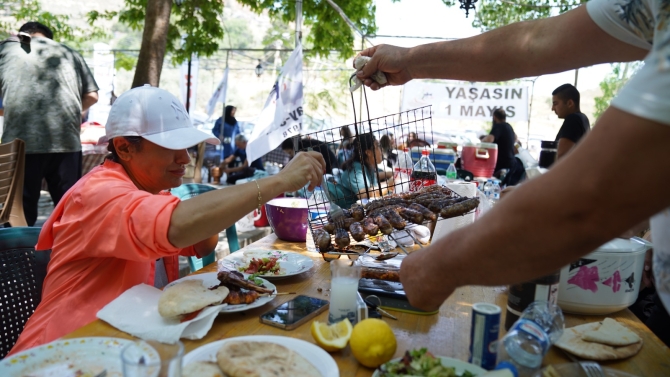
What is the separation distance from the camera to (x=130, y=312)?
183 centimetres

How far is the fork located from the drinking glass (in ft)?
3.97

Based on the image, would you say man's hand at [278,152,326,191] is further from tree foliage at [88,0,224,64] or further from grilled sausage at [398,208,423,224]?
tree foliage at [88,0,224,64]

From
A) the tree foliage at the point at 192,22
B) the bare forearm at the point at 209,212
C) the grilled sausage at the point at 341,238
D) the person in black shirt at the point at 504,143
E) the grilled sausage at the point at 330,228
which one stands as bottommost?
the person in black shirt at the point at 504,143

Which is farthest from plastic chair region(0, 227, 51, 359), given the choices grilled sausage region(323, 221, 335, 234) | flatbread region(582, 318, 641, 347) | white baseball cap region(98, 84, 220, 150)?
flatbread region(582, 318, 641, 347)

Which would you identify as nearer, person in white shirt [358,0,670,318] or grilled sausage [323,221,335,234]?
person in white shirt [358,0,670,318]

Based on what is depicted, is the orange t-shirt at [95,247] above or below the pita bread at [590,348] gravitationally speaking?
above

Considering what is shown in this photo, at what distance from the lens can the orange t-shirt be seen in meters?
1.89

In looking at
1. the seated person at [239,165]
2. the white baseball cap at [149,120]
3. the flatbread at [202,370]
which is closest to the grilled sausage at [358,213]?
the white baseball cap at [149,120]

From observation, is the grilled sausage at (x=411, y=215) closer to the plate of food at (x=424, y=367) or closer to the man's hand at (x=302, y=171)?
the man's hand at (x=302, y=171)

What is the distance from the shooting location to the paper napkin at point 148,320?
66.4 inches

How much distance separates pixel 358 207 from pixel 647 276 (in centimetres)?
210

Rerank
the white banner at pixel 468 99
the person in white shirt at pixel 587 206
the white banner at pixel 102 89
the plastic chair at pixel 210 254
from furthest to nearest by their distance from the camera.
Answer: the white banner at pixel 102 89, the white banner at pixel 468 99, the plastic chair at pixel 210 254, the person in white shirt at pixel 587 206

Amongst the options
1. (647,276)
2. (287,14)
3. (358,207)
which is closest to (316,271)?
(358,207)

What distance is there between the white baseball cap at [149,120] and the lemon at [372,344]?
1239 millimetres
